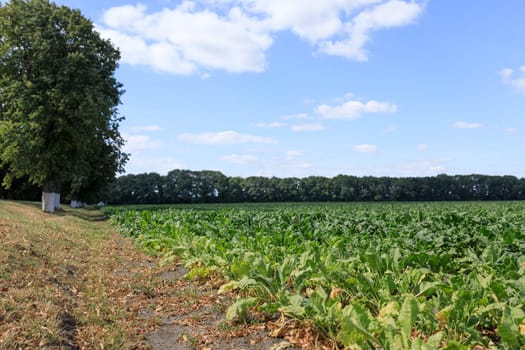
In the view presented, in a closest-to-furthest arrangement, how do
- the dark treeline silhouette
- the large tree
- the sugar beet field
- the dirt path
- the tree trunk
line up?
the sugar beet field, the dirt path, the large tree, the tree trunk, the dark treeline silhouette

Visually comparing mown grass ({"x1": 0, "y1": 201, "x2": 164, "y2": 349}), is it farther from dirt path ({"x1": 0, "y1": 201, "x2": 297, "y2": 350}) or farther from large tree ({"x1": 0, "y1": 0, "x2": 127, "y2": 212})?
large tree ({"x1": 0, "y1": 0, "x2": 127, "y2": 212})

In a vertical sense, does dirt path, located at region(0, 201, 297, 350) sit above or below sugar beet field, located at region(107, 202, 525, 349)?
below

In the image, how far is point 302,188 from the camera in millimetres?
87250

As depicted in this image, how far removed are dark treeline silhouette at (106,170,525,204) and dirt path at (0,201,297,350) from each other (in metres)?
70.6

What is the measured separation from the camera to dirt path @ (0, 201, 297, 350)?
5281mm

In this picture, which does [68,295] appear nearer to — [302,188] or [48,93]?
→ [48,93]

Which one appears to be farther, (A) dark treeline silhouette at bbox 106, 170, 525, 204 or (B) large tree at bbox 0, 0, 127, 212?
(A) dark treeline silhouette at bbox 106, 170, 525, 204

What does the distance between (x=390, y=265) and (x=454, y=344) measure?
2742 mm

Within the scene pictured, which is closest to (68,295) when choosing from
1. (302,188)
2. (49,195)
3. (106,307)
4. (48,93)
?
(106,307)

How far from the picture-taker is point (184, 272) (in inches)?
375

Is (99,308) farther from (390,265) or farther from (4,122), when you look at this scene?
(4,122)

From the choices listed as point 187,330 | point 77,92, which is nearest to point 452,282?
point 187,330

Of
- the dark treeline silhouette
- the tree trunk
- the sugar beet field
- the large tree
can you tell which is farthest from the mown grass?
the dark treeline silhouette

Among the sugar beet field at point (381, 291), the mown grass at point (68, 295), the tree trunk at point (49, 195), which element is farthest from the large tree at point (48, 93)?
the sugar beet field at point (381, 291)
